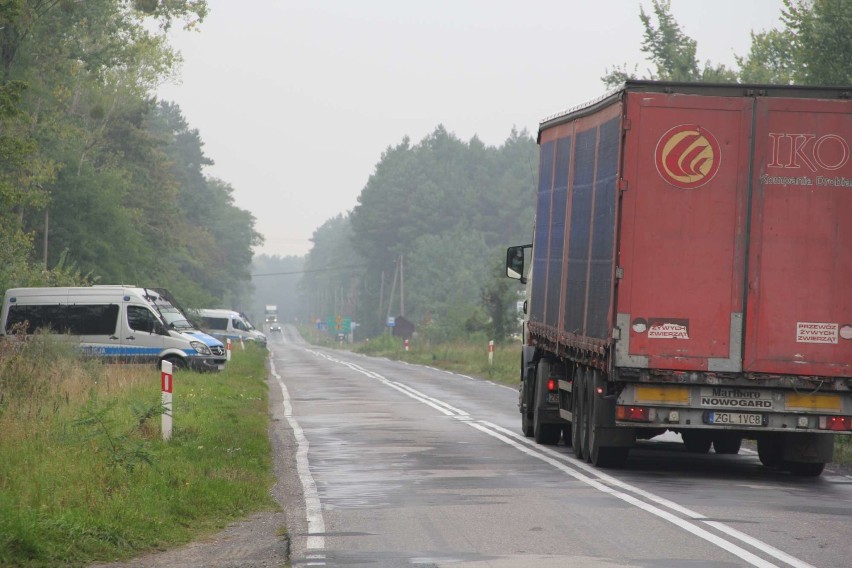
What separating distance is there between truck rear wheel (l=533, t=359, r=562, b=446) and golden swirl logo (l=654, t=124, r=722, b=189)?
16.4 feet

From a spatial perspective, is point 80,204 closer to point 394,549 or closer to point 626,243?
point 626,243

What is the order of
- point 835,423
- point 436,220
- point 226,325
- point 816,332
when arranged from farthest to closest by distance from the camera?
point 436,220, point 226,325, point 835,423, point 816,332

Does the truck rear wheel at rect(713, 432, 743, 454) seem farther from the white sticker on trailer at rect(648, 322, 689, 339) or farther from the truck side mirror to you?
the truck side mirror

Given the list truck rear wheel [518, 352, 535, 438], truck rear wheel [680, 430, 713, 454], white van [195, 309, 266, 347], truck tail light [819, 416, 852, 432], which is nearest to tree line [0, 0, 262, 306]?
white van [195, 309, 266, 347]

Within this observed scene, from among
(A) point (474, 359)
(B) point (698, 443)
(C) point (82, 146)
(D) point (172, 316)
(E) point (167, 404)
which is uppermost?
(C) point (82, 146)

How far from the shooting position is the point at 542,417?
17.9 meters

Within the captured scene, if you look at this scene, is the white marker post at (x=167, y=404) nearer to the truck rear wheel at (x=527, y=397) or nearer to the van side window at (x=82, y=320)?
the truck rear wheel at (x=527, y=397)

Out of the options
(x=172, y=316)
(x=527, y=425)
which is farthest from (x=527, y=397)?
(x=172, y=316)

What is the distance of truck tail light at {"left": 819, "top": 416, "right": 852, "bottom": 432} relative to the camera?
13.6 metres

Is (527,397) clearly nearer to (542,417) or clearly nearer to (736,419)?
(542,417)

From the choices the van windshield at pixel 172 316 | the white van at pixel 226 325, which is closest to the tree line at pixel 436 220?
the white van at pixel 226 325

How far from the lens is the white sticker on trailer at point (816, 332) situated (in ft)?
44.2

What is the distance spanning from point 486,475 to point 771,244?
3755mm

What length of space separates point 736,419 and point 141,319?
67.6ft
